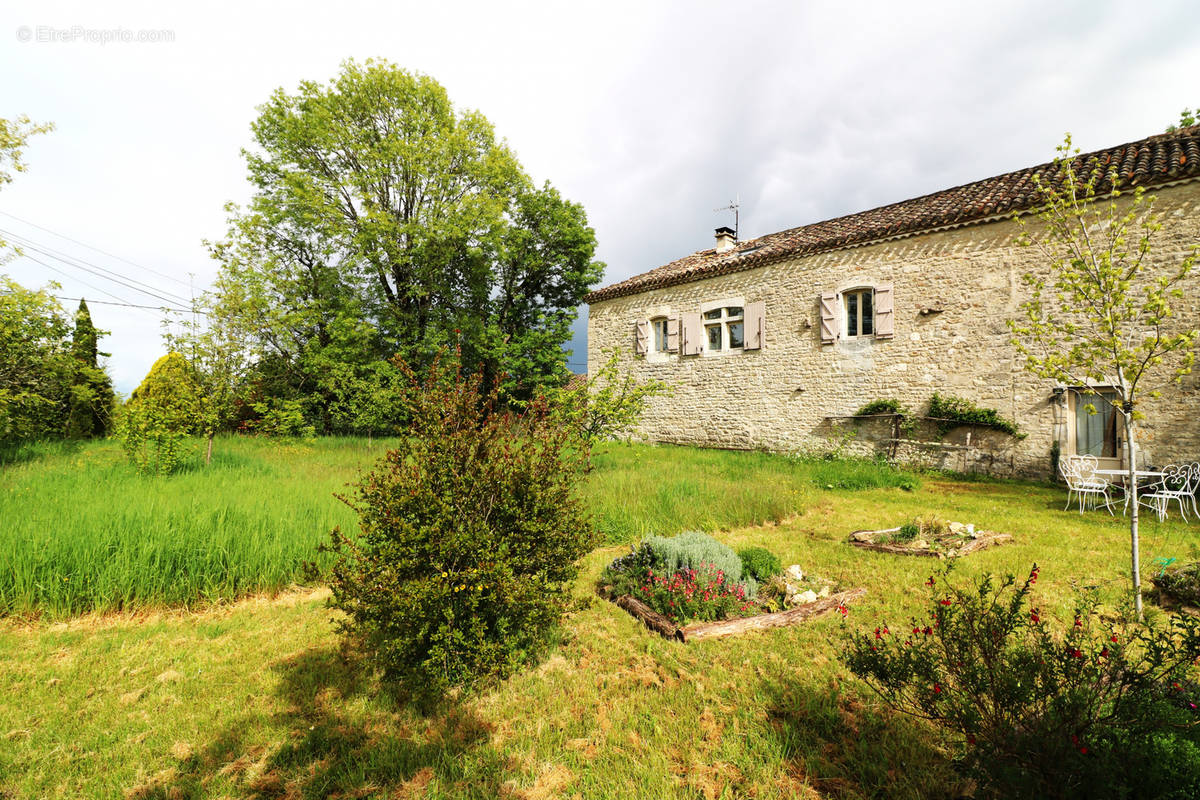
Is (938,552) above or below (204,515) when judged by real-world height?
below

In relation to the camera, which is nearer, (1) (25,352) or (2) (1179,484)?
(2) (1179,484)

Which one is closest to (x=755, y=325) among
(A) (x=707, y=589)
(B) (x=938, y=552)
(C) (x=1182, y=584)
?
(B) (x=938, y=552)

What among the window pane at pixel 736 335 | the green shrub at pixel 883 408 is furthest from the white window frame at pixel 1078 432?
the window pane at pixel 736 335

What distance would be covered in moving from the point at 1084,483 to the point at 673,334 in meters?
11.3

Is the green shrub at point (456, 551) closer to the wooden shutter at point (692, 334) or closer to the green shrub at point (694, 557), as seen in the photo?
the green shrub at point (694, 557)

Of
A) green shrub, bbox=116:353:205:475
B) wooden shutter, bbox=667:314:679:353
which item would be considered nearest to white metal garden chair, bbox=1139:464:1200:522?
wooden shutter, bbox=667:314:679:353

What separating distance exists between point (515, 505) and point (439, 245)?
1724 cm

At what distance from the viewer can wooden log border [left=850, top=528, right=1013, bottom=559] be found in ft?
18.2

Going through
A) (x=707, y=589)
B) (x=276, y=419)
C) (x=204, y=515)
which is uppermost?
(x=276, y=419)

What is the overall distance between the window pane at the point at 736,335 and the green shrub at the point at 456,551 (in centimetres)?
1331

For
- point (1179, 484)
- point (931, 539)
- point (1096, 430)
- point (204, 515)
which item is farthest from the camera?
point (1096, 430)

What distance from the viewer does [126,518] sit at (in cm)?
474

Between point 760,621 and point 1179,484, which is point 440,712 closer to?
point 760,621

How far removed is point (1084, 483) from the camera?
7840 millimetres
